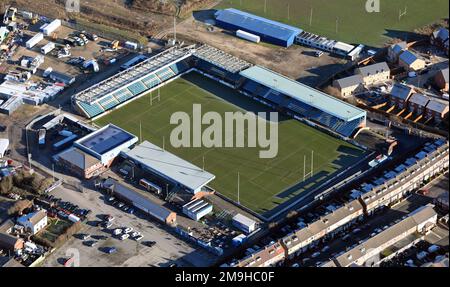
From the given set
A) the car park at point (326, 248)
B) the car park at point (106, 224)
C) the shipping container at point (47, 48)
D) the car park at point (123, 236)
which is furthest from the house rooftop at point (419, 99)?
the shipping container at point (47, 48)

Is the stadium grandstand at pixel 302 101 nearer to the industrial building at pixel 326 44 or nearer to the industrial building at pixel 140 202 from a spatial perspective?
the industrial building at pixel 326 44

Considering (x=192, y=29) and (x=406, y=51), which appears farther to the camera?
(x=192, y=29)

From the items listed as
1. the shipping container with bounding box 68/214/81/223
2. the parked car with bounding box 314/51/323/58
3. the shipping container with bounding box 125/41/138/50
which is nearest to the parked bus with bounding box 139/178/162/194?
the shipping container with bounding box 68/214/81/223

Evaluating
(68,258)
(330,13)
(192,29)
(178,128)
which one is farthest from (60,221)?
(330,13)

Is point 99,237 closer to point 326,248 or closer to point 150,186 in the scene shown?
point 150,186

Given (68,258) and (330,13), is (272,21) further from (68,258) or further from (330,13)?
(68,258)

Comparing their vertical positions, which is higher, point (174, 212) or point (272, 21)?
point (272, 21)

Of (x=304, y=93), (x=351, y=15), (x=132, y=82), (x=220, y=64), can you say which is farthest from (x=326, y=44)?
(x=132, y=82)

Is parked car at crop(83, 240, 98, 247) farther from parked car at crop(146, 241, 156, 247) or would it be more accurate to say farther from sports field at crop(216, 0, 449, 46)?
sports field at crop(216, 0, 449, 46)
